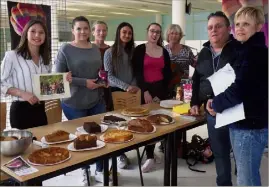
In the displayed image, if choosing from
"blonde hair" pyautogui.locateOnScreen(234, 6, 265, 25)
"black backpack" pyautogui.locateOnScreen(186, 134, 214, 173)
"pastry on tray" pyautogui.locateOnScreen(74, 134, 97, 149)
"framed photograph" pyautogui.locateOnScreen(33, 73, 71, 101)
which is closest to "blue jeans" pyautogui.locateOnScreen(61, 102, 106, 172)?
"framed photograph" pyautogui.locateOnScreen(33, 73, 71, 101)

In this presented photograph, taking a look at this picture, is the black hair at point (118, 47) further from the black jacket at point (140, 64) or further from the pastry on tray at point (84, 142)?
the pastry on tray at point (84, 142)

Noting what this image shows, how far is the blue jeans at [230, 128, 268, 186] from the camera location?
1318 millimetres

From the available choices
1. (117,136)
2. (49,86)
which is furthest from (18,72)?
(117,136)

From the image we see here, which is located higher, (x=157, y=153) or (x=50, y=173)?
(x=50, y=173)

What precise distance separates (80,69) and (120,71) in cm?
53

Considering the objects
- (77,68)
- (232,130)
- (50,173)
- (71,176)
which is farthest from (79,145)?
(71,176)

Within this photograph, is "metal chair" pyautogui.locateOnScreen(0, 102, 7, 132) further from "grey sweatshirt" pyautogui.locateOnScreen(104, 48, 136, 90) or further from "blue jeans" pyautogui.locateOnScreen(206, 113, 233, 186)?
"grey sweatshirt" pyautogui.locateOnScreen(104, 48, 136, 90)

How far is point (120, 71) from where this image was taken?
2.59 metres

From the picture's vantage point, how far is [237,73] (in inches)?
50.6

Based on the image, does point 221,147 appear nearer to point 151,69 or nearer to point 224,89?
point 224,89

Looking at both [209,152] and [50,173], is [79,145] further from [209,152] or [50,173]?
[209,152]

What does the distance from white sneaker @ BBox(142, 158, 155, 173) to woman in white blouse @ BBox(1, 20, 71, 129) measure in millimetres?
1112

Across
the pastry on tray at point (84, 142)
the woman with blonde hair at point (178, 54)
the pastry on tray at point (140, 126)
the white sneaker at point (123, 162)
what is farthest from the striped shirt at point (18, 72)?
the woman with blonde hair at point (178, 54)

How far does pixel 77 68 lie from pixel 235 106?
46.8 inches
